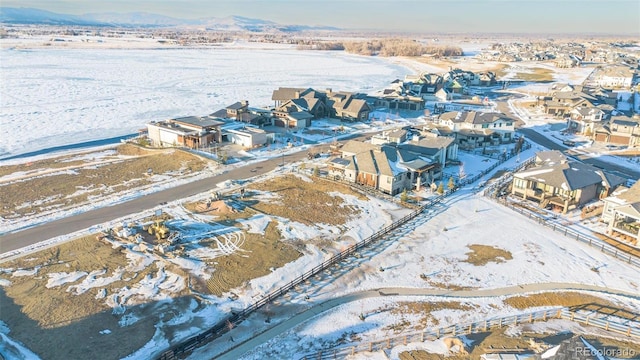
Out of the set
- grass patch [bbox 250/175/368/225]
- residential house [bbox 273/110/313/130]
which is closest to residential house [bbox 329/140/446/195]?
grass patch [bbox 250/175/368/225]

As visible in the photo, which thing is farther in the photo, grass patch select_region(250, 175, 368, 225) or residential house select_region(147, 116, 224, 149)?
residential house select_region(147, 116, 224, 149)

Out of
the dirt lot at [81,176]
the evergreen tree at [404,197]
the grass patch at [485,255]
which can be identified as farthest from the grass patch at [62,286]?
the evergreen tree at [404,197]

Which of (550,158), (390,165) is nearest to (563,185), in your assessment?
(550,158)

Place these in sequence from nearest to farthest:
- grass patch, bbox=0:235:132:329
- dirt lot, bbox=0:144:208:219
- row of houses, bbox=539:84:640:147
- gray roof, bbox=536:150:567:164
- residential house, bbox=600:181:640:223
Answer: grass patch, bbox=0:235:132:329 < residential house, bbox=600:181:640:223 < dirt lot, bbox=0:144:208:219 < gray roof, bbox=536:150:567:164 < row of houses, bbox=539:84:640:147

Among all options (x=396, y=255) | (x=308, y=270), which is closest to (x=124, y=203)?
(x=308, y=270)

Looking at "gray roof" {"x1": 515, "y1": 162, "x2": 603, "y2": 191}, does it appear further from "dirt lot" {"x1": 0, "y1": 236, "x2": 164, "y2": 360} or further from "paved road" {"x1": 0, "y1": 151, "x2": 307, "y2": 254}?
"dirt lot" {"x1": 0, "y1": 236, "x2": 164, "y2": 360}

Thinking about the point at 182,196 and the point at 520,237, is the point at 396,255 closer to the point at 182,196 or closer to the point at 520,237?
the point at 520,237
